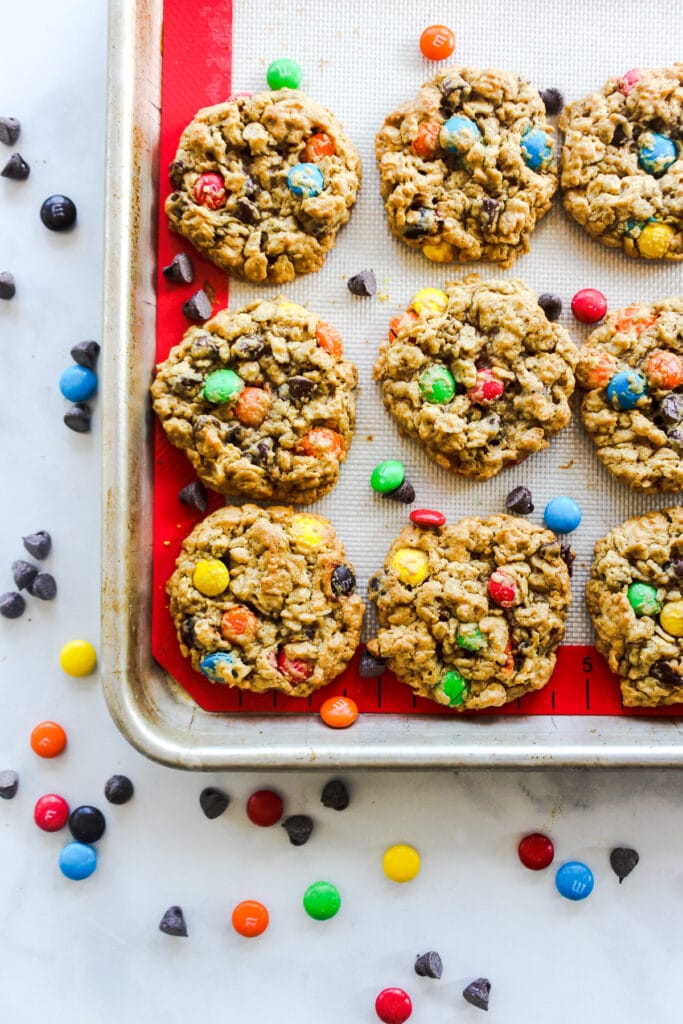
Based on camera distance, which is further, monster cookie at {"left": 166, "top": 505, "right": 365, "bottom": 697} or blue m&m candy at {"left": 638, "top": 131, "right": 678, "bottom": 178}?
blue m&m candy at {"left": 638, "top": 131, "right": 678, "bottom": 178}

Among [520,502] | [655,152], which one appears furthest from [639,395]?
[655,152]

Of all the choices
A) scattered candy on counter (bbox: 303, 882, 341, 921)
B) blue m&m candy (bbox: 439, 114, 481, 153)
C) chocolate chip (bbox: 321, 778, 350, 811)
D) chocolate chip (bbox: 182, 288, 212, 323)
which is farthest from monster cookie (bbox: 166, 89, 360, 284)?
scattered candy on counter (bbox: 303, 882, 341, 921)

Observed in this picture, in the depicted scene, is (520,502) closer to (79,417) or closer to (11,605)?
(79,417)

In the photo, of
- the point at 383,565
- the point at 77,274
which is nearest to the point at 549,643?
the point at 383,565

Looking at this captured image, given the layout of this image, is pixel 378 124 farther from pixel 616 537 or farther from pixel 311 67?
pixel 616 537

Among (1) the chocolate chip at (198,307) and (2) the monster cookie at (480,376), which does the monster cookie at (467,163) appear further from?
(1) the chocolate chip at (198,307)

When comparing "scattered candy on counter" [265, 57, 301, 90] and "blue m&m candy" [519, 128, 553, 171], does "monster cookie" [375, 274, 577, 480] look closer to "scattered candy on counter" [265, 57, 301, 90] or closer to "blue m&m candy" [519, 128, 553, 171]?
"blue m&m candy" [519, 128, 553, 171]
